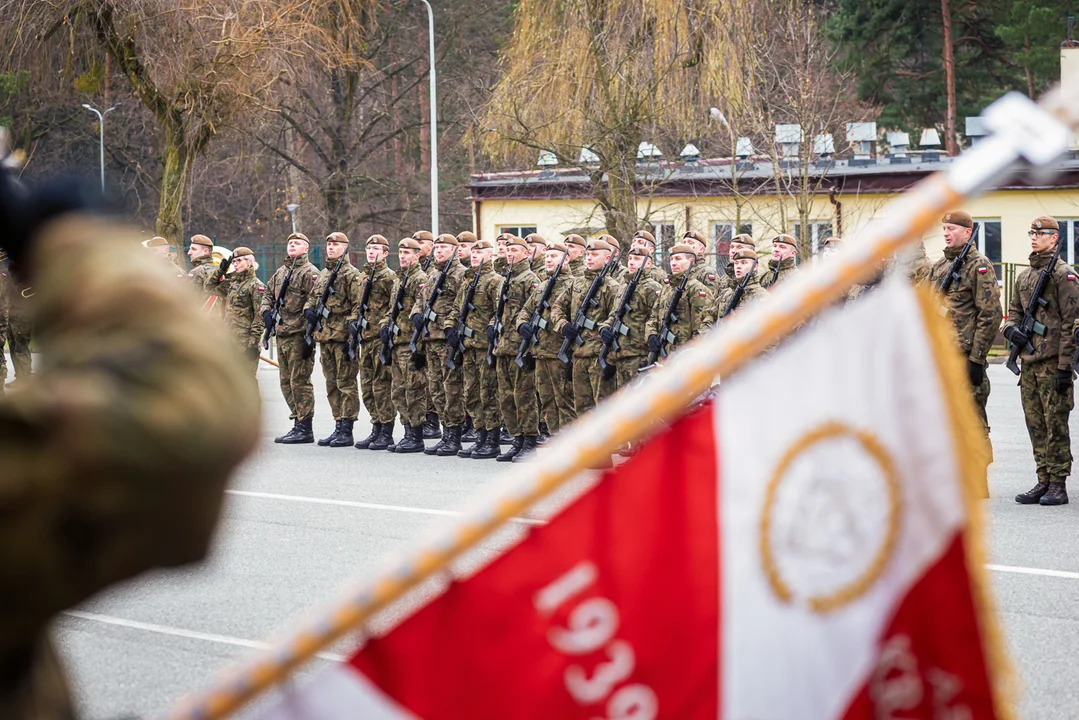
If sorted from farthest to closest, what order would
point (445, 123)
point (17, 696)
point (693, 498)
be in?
point (445, 123) < point (693, 498) < point (17, 696)

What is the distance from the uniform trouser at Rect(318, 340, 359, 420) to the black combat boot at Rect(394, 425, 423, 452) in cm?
63

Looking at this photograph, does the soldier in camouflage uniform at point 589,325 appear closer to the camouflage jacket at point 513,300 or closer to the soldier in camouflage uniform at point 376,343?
the camouflage jacket at point 513,300

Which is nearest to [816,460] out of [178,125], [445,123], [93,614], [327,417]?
[93,614]

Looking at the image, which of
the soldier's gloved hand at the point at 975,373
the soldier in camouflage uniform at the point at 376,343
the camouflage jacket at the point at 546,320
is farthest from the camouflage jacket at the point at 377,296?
the soldier's gloved hand at the point at 975,373

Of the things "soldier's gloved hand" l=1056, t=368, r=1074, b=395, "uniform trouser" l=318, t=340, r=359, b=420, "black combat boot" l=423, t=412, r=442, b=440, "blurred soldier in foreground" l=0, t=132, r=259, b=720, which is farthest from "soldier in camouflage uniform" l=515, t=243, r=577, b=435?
"blurred soldier in foreground" l=0, t=132, r=259, b=720

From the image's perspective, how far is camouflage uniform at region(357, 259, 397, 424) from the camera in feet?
45.8

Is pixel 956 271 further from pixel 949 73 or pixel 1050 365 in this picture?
pixel 949 73

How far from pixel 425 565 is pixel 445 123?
37.0 meters

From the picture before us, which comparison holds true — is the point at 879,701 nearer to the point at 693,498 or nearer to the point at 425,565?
the point at 693,498

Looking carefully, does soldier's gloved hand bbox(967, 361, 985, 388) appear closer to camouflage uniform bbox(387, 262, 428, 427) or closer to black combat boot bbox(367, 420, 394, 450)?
camouflage uniform bbox(387, 262, 428, 427)

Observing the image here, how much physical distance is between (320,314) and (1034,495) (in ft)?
23.7

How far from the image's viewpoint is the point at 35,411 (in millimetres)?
1184

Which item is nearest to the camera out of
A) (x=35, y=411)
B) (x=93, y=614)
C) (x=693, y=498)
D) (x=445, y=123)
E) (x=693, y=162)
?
(x=35, y=411)

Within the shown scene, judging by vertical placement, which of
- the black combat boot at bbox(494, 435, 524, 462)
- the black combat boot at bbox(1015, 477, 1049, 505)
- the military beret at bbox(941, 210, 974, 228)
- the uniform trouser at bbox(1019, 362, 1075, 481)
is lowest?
the black combat boot at bbox(1015, 477, 1049, 505)
